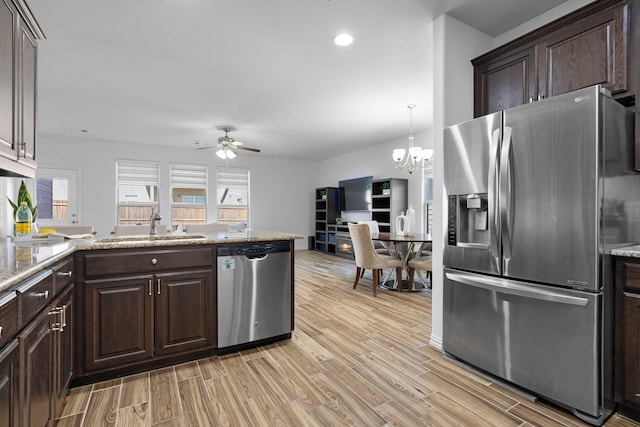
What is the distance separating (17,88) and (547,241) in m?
3.02

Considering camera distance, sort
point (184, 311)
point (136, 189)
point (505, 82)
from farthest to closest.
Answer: point (136, 189) → point (505, 82) → point (184, 311)

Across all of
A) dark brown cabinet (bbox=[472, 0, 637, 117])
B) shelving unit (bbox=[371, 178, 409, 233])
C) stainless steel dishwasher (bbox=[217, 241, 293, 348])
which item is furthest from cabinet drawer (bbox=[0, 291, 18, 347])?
shelving unit (bbox=[371, 178, 409, 233])

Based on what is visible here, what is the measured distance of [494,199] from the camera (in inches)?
77.8

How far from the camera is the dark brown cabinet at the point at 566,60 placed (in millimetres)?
1829

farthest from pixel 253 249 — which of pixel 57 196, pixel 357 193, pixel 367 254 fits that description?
pixel 57 196

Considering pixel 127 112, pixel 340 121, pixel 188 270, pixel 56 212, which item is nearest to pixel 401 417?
pixel 188 270

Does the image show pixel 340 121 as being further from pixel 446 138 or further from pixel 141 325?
pixel 141 325

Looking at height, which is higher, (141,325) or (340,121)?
(340,121)

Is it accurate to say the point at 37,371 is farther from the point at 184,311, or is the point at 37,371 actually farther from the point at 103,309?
the point at 184,311

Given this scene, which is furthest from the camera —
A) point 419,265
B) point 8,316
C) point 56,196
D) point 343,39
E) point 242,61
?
point 56,196

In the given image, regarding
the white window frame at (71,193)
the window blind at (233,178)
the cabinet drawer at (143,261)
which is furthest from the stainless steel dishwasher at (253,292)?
the white window frame at (71,193)

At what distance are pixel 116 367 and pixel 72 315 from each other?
48 centimetres

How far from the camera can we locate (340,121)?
5309 millimetres

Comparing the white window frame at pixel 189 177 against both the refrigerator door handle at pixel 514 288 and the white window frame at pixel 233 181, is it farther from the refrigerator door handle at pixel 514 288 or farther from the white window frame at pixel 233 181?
the refrigerator door handle at pixel 514 288
